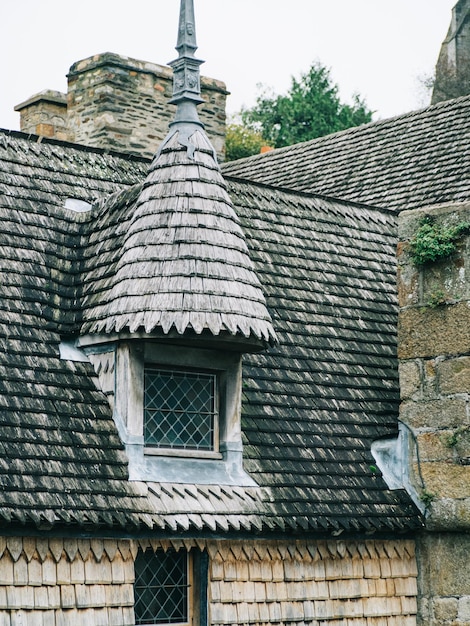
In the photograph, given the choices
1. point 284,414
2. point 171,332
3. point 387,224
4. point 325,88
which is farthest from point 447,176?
point 325,88

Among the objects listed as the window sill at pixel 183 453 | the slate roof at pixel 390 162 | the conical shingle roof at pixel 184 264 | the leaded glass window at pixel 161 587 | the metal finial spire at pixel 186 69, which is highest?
the slate roof at pixel 390 162

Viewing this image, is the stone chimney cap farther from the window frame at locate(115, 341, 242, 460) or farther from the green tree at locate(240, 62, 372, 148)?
the green tree at locate(240, 62, 372, 148)

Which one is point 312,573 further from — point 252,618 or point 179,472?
point 179,472

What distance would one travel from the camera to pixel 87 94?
18.5 meters

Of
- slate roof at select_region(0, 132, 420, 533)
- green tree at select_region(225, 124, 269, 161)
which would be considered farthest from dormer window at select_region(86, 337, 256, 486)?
green tree at select_region(225, 124, 269, 161)

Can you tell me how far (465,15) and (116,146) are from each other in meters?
7.79

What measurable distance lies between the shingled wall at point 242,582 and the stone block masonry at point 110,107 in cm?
888

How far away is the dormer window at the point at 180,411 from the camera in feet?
33.2

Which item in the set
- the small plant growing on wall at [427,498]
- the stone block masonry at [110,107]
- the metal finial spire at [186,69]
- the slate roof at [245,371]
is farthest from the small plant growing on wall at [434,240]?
the stone block masonry at [110,107]

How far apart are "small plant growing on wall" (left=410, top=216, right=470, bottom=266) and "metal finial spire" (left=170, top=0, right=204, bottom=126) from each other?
7.19 feet

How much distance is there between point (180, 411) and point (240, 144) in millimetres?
23755

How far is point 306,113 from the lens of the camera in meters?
36.0

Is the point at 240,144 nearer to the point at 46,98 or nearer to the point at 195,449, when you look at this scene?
the point at 46,98

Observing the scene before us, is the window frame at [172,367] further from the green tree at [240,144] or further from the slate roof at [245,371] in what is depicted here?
the green tree at [240,144]
